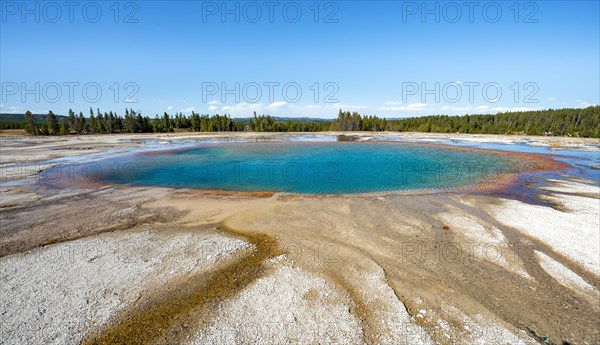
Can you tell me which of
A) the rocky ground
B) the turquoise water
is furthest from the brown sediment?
the turquoise water

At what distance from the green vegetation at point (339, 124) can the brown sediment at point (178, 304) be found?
99748 millimetres

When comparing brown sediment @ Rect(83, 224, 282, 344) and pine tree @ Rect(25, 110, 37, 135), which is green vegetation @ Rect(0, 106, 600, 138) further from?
brown sediment @ Rect(83, 224, 282, 344)

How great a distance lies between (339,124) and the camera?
369ft

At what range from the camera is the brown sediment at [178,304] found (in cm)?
630

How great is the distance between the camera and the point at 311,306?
7254 mm

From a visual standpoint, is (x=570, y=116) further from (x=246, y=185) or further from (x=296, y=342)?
(x=296, y=342)

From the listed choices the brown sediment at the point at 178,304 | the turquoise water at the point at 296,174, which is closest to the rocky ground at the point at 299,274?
the brown sediment at the point at 178,304

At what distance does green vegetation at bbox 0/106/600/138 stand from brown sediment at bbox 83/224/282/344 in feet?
327

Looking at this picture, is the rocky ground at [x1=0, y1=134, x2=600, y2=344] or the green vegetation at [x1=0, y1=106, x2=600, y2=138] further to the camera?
the green vegetation at [x1=0, y1=106, x2=600, y2=138]

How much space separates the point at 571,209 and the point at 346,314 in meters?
16.6

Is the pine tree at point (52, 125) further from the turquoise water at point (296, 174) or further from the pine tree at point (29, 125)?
the turquoise water at point (296, 174)

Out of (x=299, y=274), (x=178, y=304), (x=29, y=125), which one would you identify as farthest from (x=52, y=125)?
(x=299, y=274)

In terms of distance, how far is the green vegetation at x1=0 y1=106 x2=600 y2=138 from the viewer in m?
86.8

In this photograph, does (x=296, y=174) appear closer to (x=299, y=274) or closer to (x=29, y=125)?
(x=299, y=274)
